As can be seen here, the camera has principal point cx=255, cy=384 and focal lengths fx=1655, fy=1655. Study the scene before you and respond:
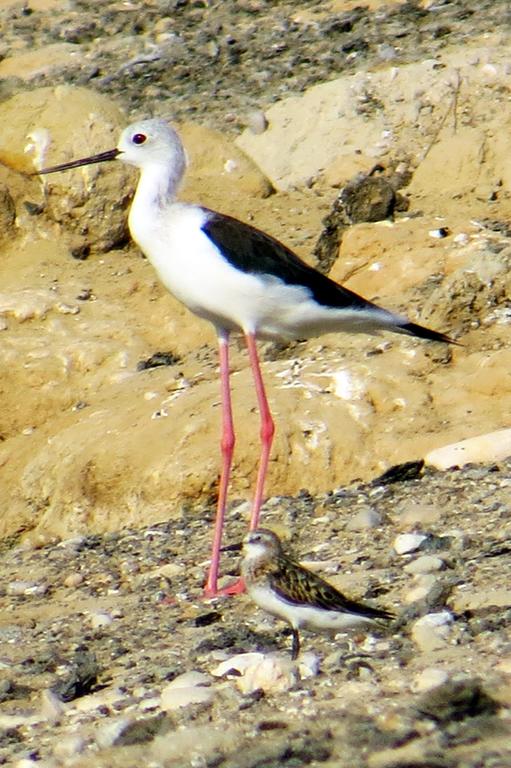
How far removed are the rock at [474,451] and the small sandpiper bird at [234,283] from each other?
0.52m

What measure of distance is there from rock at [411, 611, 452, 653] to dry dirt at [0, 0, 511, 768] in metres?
0.01

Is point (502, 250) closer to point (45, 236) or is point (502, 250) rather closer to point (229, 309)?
point (229, 309)

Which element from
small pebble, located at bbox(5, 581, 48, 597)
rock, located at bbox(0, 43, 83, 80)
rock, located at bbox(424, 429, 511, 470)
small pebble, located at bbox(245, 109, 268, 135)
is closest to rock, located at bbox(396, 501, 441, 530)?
rock, located at bbox(424, 429, 511, 470)

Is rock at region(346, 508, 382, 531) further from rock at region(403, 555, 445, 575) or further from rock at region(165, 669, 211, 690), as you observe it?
rock at region(165, 669, 211, 690)

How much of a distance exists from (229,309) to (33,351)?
8.23ft

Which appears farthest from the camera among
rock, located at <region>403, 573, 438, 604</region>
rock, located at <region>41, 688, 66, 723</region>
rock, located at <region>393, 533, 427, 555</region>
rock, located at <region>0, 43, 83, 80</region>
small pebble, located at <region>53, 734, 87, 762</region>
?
rock, located at <region>0, 43, 83, 80</region>

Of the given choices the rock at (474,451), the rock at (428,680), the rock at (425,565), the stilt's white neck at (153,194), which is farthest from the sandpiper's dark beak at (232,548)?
the rock at (428,680)

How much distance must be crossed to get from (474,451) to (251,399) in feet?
4.35

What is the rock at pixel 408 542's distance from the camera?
265 inches

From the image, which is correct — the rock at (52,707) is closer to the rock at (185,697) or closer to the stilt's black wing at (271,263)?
the rock at (185,697)

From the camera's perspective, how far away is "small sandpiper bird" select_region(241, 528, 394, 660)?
5457 millimetres

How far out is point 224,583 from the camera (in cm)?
718

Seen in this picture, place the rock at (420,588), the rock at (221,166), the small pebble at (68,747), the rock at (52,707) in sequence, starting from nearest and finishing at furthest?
1. the small pebble at (68,747)
2. the rock at (52,707)
3. the rock at (420,588)
4. the rock at (221,166)

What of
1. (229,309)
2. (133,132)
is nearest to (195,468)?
(229,309)
